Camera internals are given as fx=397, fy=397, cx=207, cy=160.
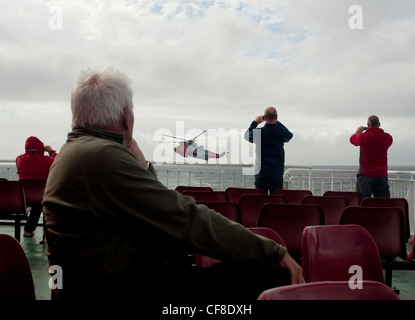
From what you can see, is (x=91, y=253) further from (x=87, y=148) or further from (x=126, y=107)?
(x=126, y=107)

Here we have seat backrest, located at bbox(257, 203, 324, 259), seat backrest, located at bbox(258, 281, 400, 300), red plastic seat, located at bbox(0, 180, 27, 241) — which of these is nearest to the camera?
seat backrest, located at bbox(258, 281, 400, 300)

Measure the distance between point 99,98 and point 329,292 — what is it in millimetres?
996

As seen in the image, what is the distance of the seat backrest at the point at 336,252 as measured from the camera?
188cm

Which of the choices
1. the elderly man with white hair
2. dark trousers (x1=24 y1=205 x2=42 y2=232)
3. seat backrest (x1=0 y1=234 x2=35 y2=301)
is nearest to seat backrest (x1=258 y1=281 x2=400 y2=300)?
the elderly man with white hair

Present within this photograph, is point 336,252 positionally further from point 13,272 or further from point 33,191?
point 33,191

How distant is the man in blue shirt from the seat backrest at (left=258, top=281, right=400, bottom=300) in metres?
4.46

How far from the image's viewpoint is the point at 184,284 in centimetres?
138

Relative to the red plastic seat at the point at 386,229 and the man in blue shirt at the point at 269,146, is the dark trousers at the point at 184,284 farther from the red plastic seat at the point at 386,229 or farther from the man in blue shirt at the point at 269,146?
the man in blue shirt at the point at 269,146

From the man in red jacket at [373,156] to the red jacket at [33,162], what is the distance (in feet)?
14.3

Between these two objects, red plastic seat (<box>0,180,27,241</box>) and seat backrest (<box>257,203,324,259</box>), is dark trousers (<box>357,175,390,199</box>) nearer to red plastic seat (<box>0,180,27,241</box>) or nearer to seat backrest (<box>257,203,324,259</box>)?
seat backrest (<box>257,203,324,259</box>)

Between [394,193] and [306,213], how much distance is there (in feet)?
14.5

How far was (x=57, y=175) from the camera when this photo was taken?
4.52ft

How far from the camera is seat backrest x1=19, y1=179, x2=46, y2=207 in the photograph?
15.3ft
